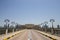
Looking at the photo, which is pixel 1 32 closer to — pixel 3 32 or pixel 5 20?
pixel 3 32

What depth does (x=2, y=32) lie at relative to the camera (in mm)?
35750

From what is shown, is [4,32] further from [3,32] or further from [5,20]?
[5,20]

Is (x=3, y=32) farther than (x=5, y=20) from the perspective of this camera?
No

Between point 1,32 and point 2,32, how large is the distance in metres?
0.25

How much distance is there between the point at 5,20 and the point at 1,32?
42.5 ft

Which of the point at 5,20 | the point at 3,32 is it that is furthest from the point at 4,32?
the point at 5,20

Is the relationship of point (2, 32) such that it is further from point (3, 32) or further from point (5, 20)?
point (5, 20)

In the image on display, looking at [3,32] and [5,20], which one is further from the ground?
[5,20]

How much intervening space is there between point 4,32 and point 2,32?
519mm

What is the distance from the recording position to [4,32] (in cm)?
3575

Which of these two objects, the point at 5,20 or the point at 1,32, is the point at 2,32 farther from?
the point at 5,20

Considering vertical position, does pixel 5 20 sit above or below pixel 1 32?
above

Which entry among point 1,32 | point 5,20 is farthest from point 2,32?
point 5,20

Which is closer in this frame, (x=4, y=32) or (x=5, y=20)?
(x=4, y=32)
